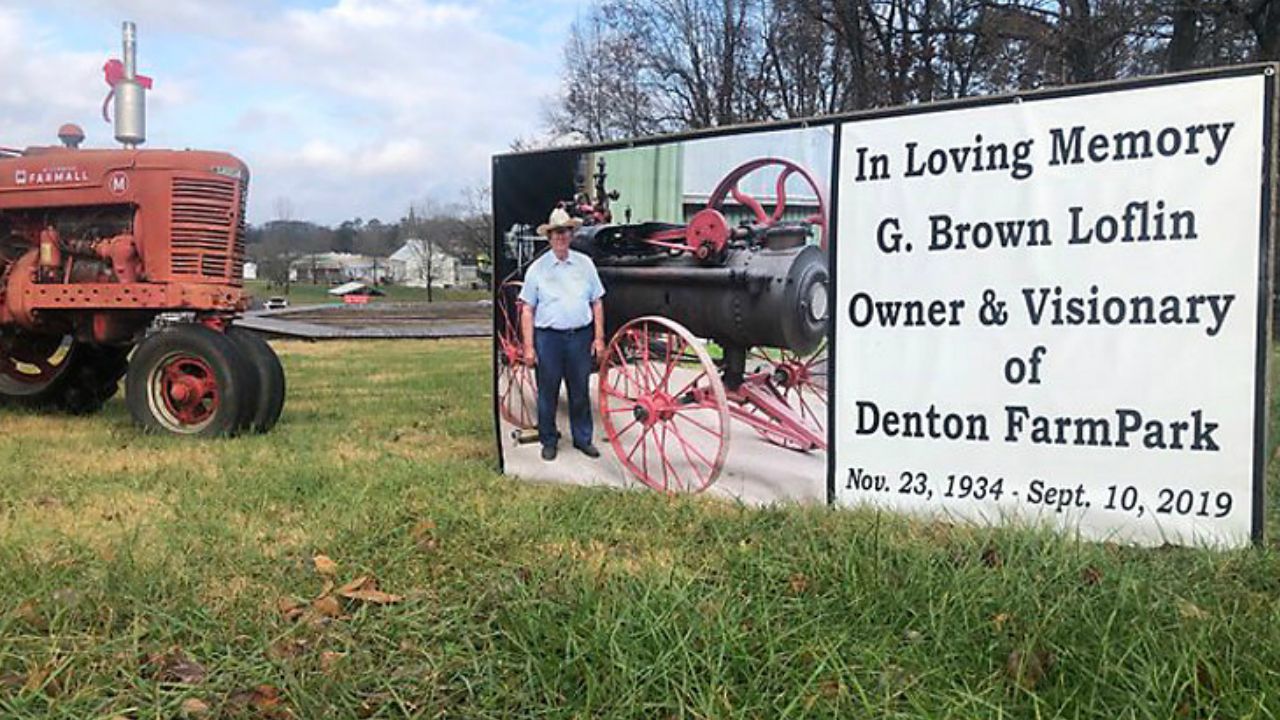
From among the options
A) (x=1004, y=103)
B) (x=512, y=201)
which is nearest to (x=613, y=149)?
(x=512, y=201)

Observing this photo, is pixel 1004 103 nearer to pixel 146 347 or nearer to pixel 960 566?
pixel 960 566

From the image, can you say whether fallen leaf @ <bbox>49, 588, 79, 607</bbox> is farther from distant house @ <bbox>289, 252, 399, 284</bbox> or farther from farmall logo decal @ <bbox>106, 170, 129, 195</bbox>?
distant house @ <bbox>289, 252, 399, 284</bbox>

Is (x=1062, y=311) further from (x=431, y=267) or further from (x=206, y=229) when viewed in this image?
(x=431, y=267)

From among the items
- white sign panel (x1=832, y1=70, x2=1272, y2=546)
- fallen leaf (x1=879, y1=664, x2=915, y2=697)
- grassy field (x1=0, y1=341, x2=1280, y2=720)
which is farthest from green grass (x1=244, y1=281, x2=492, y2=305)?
fallen leaf (x1=879, y1=664, x2=915, y2=697)

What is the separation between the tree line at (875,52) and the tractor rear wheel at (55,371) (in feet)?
52.5

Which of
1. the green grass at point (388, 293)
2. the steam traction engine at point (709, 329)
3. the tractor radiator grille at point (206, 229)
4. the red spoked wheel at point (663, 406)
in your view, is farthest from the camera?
the green grass at point (388, 293)

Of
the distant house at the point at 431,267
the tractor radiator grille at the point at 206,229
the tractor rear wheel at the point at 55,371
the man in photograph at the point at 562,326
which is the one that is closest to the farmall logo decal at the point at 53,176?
the tractor radiator grille at the point at 206,229

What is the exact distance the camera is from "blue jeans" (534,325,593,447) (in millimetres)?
5414

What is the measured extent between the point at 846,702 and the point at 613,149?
11.7 ft

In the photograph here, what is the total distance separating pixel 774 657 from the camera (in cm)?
255

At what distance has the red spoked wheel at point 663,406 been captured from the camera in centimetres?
491

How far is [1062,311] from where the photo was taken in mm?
3928

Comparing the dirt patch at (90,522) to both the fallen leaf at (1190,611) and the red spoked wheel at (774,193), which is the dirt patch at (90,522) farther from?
the fallen leaf at (1190,611)

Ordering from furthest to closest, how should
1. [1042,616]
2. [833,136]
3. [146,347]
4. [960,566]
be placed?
1. [146,347]
2. [833,136]
3. [960,566]
4. [1042,616]
